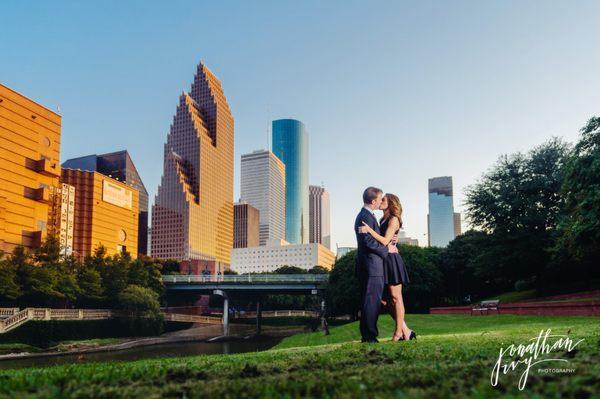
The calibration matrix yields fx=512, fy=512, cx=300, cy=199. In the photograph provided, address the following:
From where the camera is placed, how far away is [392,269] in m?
11.8

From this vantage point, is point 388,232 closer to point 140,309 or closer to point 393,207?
point 393,207

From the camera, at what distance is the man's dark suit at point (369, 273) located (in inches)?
Answer: 439

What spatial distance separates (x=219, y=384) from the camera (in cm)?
456

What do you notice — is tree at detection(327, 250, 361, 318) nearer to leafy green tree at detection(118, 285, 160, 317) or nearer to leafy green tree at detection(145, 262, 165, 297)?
leafy green tree at detection(118, 285, 160, 317)

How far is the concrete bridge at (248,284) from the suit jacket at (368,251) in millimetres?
67832

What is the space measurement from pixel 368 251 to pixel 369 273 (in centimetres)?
49

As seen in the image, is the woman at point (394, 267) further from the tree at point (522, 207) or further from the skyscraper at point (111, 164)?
the skyscraper at point (111, 164)

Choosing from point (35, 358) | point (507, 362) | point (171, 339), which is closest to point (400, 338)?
point (507, 362)

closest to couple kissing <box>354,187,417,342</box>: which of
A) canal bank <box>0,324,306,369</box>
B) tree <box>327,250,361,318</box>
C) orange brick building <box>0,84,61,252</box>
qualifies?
canal bank <box>0,324,306,369</box>

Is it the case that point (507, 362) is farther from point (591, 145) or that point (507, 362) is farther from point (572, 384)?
point (591, 145)

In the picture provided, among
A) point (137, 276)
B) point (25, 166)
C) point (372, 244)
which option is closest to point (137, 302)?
point (137, 276)

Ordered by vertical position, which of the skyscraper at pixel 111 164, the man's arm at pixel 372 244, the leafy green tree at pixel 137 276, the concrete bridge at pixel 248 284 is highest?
the skyscraper at pixel 111 164

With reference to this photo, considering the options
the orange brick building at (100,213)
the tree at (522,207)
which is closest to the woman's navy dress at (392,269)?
the tree at (522,207)

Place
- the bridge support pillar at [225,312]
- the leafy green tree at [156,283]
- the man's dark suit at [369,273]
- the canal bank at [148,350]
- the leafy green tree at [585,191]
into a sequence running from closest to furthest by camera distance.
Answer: the man's dark suit at [369,273], the leafy green tree at [585,191], the canal bank at [148,350], the leafy green tree at [156,283], the bridge support pillar at [225,312]
